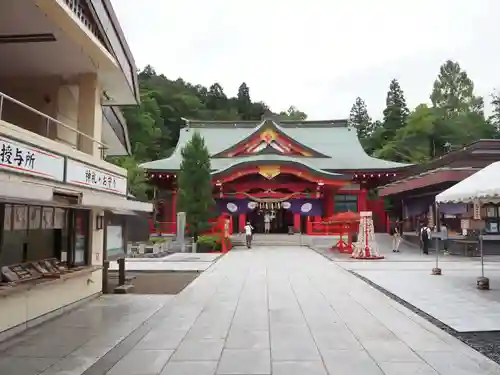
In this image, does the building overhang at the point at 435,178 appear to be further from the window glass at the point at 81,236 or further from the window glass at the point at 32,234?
the window glass at the point at 32,234

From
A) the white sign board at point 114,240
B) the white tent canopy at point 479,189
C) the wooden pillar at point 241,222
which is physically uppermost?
the white tent canopy at point 479,189

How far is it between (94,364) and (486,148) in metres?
23.5

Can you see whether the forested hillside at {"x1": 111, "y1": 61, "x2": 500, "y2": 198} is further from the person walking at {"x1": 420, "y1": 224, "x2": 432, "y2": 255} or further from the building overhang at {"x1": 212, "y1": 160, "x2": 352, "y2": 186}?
the person walking at {"x1": 420, "y1": 224, "x2": 432, "y2": 255}

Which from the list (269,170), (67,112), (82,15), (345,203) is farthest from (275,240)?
(82,15)

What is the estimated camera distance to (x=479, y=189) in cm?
965

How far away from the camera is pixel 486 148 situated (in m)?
23.4

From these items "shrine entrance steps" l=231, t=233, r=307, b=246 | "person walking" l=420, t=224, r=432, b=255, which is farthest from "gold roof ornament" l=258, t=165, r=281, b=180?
"person walking" l=420, t=224, r=432, b=255

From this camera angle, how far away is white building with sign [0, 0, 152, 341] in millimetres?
6039

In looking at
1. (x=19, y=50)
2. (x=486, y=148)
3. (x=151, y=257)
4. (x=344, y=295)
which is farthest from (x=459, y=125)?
(x=19, y=50)

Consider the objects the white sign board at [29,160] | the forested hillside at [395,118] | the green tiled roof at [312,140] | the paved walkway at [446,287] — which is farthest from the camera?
the forested hillside at [395,118]

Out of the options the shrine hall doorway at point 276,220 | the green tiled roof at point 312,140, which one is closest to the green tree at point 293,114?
the green tiled roof at point 312,140

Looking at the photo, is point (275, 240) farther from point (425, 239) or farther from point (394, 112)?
point (394, 112)

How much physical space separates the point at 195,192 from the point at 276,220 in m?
11.0

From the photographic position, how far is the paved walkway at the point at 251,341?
15.6ft
